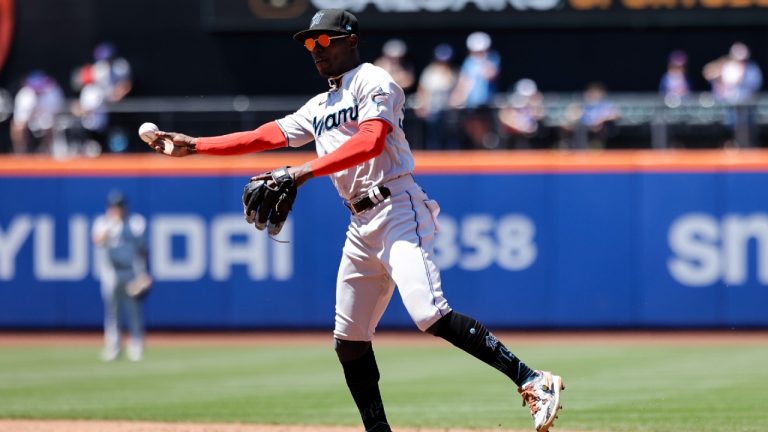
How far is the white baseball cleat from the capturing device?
6.29m

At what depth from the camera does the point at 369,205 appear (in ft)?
21.3

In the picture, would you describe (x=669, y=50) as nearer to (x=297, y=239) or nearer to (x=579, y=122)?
(x=579, y=122)

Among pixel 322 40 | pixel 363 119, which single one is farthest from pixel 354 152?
pixel 322 40

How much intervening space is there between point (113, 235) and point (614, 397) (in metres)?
7.05

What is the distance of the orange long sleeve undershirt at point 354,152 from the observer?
242 inches

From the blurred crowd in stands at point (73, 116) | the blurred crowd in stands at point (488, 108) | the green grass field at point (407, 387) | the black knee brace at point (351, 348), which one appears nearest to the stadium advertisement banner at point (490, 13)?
the blurred crowd in stands at point (488, 108)

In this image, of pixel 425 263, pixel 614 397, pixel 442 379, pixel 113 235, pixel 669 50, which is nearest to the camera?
pixel 425 263

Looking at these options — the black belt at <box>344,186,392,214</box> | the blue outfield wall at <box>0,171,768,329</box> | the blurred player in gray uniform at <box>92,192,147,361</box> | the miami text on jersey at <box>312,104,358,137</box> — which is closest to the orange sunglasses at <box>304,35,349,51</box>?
the miami text on jersey at <box>312,104,358,137</box>

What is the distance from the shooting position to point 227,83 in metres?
18.7

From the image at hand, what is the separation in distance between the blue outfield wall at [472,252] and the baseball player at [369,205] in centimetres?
1006

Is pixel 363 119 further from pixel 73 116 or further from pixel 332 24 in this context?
pixel 73 116

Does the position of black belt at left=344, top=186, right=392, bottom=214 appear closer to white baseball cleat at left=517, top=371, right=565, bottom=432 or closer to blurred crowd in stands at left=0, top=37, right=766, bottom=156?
white baseball cleat at left=517, top=371, right=565, bottom=432

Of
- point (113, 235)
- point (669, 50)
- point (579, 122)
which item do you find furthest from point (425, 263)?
point (669, 50)

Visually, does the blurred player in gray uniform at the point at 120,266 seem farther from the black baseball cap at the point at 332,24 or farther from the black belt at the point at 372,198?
the black baseball cap at the point at 332,24
